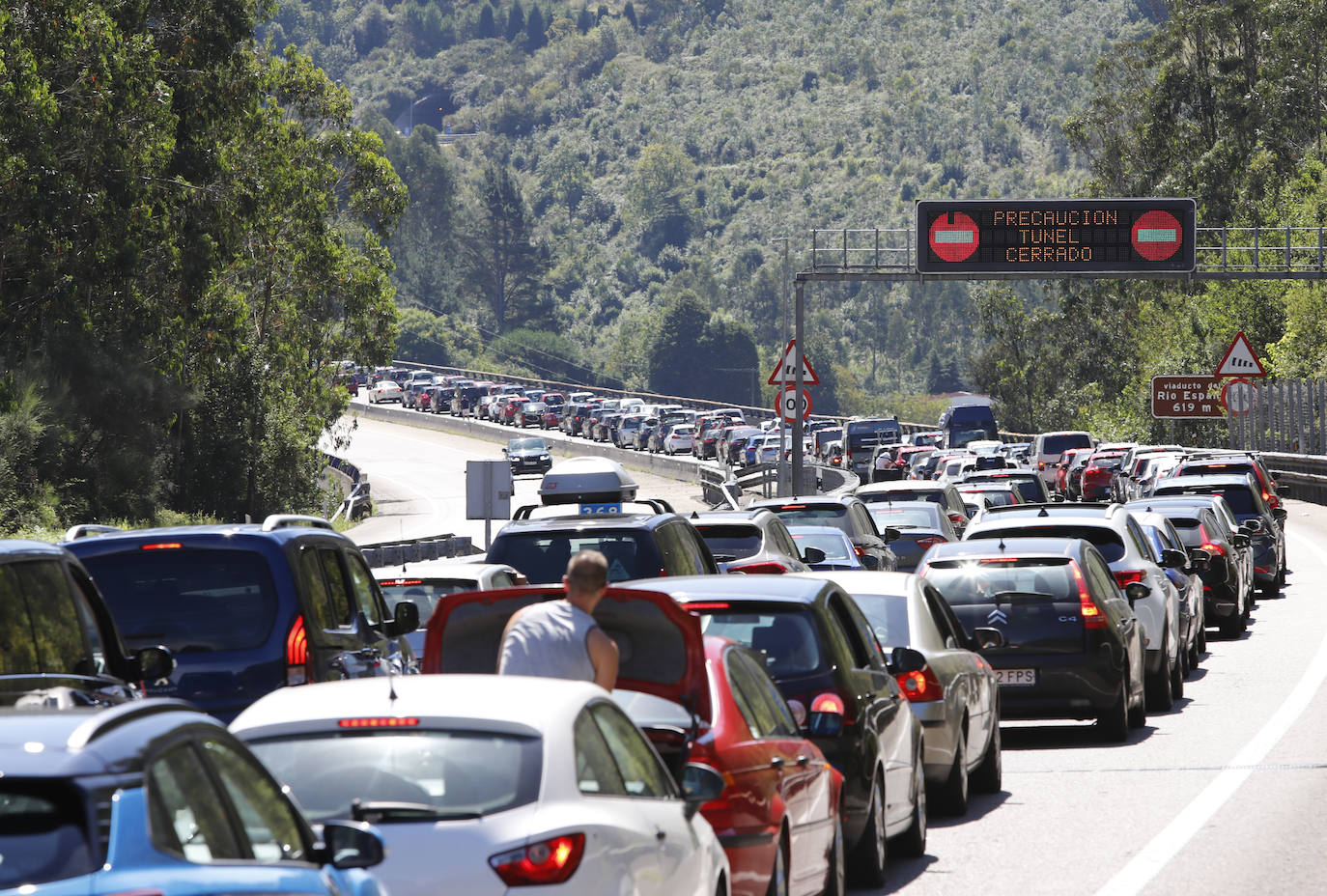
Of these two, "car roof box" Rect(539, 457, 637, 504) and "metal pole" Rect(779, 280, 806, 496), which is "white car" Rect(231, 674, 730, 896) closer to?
"car roof box" Rect(539, 457, 637, 504)

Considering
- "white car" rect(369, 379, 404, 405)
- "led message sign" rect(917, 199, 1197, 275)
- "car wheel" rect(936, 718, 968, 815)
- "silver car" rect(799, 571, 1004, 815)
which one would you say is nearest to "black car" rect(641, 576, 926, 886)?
"silver car" rect(799, 571, 1004, 815)

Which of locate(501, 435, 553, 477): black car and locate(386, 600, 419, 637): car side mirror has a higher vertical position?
locate(386, 600, 419, 637): car side mirror

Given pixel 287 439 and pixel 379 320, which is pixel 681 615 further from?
pixel 379 320

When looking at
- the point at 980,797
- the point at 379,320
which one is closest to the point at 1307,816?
the point at 980,797

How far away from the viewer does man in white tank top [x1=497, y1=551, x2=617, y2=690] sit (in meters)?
8.31

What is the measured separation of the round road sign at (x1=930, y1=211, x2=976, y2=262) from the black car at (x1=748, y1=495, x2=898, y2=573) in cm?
2580

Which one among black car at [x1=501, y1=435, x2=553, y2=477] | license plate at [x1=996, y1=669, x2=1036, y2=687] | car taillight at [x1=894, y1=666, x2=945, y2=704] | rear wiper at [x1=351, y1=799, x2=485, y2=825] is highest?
rear wiper at [x1=351, y1=799, x2=485, y2=825]

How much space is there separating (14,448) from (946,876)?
98.1ft

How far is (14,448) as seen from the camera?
37.1 metres

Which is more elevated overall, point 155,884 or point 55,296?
point 55,296

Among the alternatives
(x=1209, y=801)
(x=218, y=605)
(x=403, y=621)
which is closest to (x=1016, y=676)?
(x=1209, y=801)

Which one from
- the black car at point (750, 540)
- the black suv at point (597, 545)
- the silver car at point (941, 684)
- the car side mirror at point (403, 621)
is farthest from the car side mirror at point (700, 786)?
the black car at point (750, 540)

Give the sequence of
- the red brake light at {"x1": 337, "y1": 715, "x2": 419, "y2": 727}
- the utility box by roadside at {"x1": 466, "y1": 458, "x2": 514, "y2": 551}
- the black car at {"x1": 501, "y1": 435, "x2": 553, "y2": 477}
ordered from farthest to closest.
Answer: the black car at {"x1": 501, "y1": 435, "x2": 553, "y2": 477}
the utility box by roadside at {"x1": 466, "y1": 458, "x2": 514, "y2": 551}
the red brake light at {"x1": 337, "y1": 715, "x2": 419, "y2": 727}

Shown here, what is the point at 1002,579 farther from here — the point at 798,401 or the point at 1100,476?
the point at 1100,476
